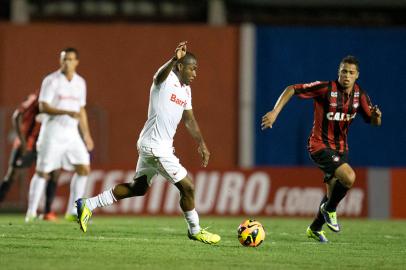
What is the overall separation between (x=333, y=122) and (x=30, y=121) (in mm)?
6193

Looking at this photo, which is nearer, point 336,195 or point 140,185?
point 140,185

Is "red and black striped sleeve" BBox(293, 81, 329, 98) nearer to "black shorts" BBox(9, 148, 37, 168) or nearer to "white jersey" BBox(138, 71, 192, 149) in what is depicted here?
"white jersey" BBox(138, 71, 192, 149)

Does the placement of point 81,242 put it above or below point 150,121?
below

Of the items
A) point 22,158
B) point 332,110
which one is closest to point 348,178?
point 332,110

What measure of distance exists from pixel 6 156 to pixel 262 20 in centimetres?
877

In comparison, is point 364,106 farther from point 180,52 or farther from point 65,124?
point 65,124

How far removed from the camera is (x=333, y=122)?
1141cm

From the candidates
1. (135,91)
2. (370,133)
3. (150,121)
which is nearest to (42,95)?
(150,121)

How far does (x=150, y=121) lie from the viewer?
35.1 ft

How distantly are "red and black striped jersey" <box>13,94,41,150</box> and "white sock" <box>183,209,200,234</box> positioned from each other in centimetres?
551

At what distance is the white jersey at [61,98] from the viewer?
46.5 ft

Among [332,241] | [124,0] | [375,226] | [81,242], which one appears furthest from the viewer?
[124,0]

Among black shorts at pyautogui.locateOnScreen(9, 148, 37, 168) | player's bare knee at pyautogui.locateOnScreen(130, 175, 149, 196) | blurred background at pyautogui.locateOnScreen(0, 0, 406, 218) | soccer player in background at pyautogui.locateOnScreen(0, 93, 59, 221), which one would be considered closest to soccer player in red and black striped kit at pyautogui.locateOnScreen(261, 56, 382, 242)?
player's bare knee at pyautogui.locateOnScreen(130, 175, 149, 196)

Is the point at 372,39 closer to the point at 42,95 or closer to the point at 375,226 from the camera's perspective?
the point at 375,226
